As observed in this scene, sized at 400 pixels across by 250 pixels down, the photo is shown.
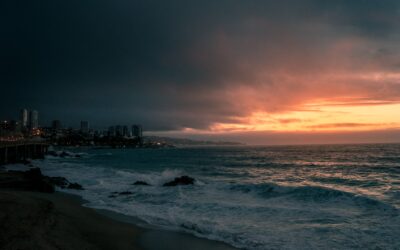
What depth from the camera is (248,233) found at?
15.1m

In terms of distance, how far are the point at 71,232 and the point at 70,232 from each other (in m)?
0.05

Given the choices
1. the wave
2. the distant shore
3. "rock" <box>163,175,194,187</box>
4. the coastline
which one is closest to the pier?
"rock" <box>163,175,194,187</box>

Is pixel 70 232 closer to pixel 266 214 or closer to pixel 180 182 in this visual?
pixel 266 214

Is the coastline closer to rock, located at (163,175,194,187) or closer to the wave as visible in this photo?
the wave

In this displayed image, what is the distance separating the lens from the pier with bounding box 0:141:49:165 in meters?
60.6

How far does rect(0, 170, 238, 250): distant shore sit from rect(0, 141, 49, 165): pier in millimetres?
46294

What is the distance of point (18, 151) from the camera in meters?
79.4

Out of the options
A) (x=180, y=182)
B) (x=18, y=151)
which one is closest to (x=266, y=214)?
(x=180, y=182)

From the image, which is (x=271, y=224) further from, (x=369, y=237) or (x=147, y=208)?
(x=147, y=208)

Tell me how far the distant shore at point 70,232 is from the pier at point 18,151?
1823 inches

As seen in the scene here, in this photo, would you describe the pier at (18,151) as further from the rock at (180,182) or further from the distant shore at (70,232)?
the distant shore at (70,232)

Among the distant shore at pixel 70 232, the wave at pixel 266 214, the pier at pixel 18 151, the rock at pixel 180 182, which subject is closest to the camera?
the distant shore at pixel 70 232

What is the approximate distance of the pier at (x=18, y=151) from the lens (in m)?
60.6

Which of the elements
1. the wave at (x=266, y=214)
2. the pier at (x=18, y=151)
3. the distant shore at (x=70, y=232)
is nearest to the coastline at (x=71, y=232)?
the distant shore at (x=70, y=232)
